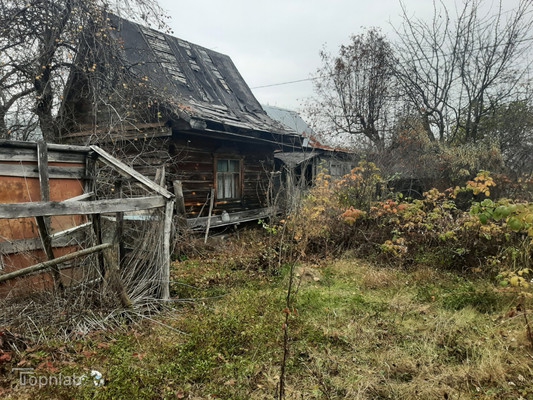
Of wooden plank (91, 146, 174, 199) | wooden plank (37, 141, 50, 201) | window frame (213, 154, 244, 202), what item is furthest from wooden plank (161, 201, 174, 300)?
window frame (213, 154, 244, 202)

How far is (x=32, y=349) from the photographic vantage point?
10.1 ft

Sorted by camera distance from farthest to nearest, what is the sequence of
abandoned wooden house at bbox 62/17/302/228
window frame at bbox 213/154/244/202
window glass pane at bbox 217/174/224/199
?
window glass pane at bbox 217/174/224/199, window frame at bbox 213/154/244/202, abandoned wooden house at bbox 62/17/302/228

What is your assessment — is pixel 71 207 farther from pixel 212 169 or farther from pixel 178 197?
pixel 212 169

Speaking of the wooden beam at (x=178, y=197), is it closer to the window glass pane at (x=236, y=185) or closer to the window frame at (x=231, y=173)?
the window frame at (x=231, y=173)

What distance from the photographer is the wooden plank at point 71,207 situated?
3.07 metres

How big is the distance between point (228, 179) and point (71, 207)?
265 inches

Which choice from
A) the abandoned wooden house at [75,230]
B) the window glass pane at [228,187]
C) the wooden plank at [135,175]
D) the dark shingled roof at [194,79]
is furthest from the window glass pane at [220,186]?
the wooden plank at [135,175]

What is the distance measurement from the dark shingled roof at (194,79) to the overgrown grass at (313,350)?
490 cm

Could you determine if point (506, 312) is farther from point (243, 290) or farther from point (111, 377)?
point (111, 377)

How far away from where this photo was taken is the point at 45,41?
706 centimetres

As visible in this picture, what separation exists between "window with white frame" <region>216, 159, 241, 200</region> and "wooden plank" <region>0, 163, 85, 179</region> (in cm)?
494

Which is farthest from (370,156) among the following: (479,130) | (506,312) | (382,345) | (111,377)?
(111,377)

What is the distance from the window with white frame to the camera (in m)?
9.69

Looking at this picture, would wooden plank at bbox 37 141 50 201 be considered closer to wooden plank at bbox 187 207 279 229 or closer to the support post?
the support post
